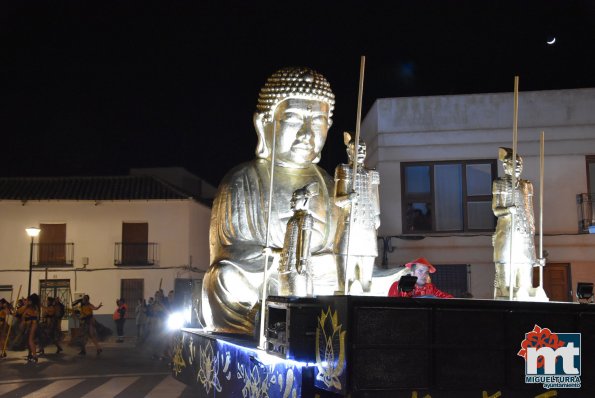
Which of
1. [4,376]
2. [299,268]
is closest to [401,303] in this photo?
[299,268]

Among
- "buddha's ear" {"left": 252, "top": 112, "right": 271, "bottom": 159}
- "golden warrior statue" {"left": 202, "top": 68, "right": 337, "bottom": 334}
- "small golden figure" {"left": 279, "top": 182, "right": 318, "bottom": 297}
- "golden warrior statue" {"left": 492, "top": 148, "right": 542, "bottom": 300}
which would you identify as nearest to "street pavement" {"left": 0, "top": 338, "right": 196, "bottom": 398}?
"golden warrior statue" {"left": 202, "top": 68, "right": 337, "bottom": 334}

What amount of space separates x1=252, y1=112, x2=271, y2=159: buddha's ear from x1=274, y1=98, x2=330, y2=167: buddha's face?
0.27 metres

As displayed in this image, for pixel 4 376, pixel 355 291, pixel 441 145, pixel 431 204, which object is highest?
pixel 441 145

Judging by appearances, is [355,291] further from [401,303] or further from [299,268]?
[401,303]

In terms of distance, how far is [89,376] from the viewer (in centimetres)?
1308

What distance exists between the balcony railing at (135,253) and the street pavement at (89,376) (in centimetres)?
924

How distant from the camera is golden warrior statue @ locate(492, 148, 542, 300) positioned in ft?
24.6

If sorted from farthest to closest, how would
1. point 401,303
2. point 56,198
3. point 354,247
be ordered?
1. point 56,198
2. point 354,247
3. point 401,303

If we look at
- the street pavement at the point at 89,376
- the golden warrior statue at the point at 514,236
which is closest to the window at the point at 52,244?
the street pavement at the point at 89,376

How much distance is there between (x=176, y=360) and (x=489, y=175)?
858 cm

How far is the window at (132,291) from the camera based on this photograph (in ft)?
89.6

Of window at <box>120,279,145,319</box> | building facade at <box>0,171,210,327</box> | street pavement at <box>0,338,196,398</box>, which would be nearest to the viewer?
street pavement at <box>0,338,196,398</box>

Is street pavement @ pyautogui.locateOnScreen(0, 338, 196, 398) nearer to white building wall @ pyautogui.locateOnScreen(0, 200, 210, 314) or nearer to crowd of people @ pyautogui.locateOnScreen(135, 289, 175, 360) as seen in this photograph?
crowd of people @ pyautogui.locateOnScreen(135, 289, 175, 360)

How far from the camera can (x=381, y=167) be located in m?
16.6
